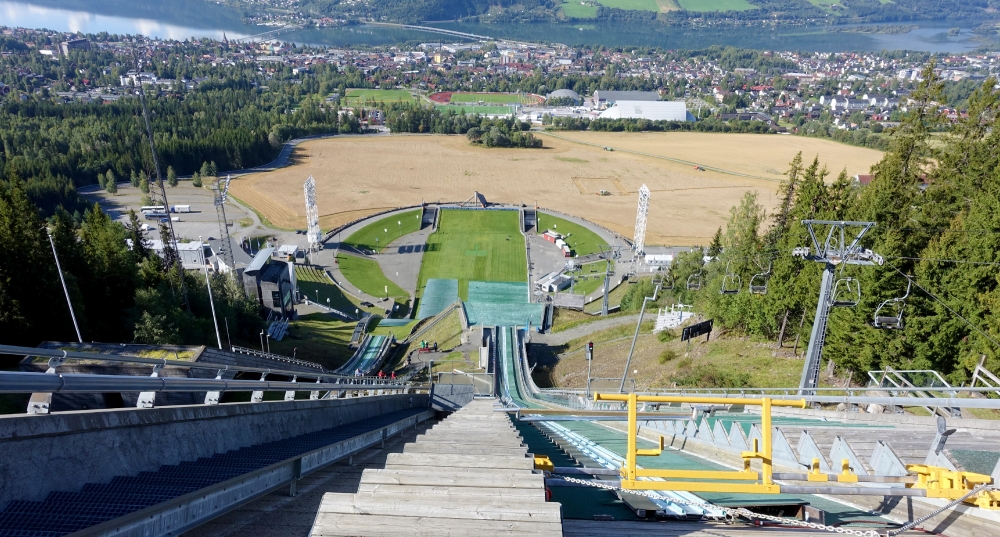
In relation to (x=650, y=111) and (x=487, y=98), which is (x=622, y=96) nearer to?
(x=650, y=111)

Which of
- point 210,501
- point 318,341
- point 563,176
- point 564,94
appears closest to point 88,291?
point 318,341

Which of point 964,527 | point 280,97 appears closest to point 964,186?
point 964,527

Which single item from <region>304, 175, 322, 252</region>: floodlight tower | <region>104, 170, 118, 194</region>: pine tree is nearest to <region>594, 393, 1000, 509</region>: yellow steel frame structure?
<region>304, 175, 322, 252</region>: floodlight tower

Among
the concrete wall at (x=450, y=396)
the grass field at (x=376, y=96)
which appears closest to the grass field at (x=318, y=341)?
the concrete wall at (x=450, y=396)

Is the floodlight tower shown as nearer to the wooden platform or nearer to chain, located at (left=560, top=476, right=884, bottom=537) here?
chain, located at (left=560, top=476, right=884, bottom=537)

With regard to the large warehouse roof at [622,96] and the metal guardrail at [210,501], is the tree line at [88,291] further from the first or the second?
the large warehouse roof at [622,96]

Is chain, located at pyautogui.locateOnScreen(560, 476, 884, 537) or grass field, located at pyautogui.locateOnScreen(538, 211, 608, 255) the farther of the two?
grass field, located at pyautogui.locateOnScreen(538, 211, 608, 255)
